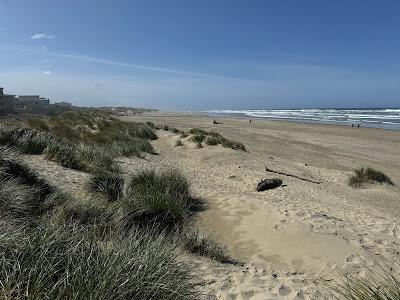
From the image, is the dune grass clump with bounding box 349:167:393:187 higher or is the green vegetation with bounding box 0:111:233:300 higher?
the green vegetation with bounding box 0:111:233:300

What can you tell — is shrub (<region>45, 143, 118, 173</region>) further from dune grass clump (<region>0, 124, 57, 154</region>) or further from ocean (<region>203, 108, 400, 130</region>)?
ocean (<region>203, 108, 400, 130</region>)

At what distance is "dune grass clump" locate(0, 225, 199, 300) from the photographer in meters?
3.13

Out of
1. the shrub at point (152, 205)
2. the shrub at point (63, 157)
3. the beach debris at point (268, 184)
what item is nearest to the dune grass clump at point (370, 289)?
the shrub at point (152, 205)

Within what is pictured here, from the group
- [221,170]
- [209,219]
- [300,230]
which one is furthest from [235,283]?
[221,170]

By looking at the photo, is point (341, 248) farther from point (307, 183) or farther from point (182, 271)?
point (307, 183)

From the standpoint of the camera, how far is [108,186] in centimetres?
901

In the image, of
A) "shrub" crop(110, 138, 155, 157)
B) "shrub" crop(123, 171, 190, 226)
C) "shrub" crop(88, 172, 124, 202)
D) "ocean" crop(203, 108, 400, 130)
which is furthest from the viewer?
"ocean" crop(203, 108, 400, 130)

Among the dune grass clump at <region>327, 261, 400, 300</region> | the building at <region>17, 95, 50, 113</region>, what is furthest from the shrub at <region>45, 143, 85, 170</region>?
the building at <region>17, 95, 50, 113</region>

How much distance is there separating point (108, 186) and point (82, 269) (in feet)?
18.3

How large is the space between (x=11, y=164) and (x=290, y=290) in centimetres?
548

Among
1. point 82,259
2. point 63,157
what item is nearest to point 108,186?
point 63,157

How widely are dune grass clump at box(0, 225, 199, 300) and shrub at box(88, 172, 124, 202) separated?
4415 millimetres

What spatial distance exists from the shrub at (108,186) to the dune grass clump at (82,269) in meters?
4.41

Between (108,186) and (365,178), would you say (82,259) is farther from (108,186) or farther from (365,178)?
(365,178)
